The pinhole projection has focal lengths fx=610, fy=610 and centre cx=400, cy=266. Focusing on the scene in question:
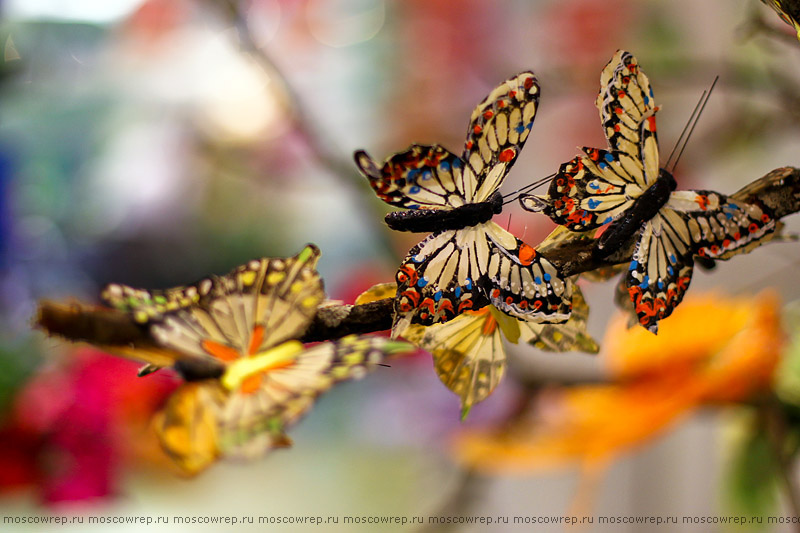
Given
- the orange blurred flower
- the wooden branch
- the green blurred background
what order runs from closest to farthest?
the wooden branch
the orange blurred flower
the green blurred background

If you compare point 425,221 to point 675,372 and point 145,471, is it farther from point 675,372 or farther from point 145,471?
point 145,471

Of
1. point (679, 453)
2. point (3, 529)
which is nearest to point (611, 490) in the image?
point (679, 453)

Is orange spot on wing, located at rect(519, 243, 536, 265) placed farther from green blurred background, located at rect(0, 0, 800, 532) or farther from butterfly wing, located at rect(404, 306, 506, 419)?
green blurred background, located at rect(0, 0, 800, 532)

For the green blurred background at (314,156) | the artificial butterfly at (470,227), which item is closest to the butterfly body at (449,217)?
the artificial butterfly at (470,227)

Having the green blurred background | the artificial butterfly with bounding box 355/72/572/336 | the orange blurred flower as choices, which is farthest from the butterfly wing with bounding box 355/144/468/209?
the green blurred background

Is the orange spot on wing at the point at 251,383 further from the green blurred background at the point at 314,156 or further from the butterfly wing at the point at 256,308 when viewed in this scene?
the green blurred background at the point at 314,156
